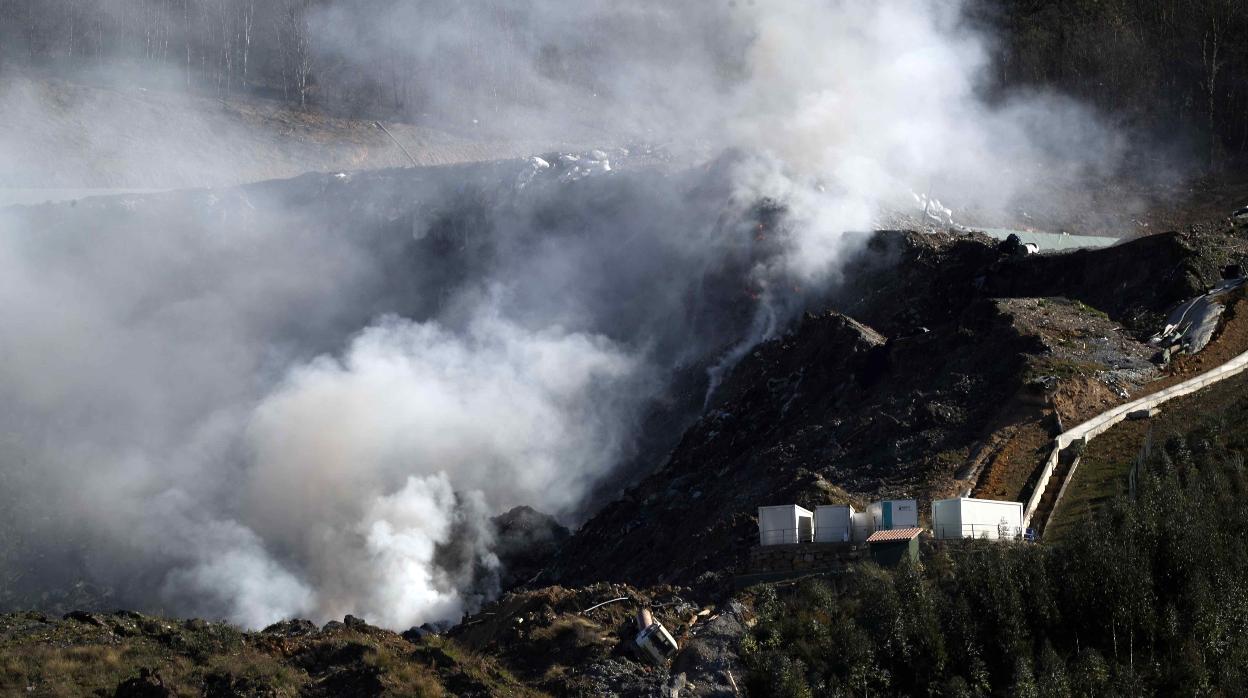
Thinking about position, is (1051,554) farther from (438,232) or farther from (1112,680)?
(438,232)

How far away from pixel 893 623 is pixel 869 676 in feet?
4.84

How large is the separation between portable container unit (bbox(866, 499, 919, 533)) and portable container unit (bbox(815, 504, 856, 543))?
621 mm

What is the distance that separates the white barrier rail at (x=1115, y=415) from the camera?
39944 millimetres

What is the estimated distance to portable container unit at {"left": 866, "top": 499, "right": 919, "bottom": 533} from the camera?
36.6 metres

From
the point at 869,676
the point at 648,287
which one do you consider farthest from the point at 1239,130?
the point at 869,676

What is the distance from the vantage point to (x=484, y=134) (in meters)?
112

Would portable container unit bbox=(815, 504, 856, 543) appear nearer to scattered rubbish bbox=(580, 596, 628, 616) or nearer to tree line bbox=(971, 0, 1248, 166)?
scattered rubbish bbox=(580, 596, 628, 616)

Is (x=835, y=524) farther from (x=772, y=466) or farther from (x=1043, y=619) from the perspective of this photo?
(x=772, y=466)

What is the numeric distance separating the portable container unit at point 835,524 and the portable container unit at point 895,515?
62 cm

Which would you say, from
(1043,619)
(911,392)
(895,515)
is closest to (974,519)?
(895,515)

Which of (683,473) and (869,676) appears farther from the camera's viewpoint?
(683,473)

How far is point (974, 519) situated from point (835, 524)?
11.7 feet

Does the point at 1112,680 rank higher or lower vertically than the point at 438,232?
lower

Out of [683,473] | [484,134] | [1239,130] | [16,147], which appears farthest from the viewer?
[484,134]
